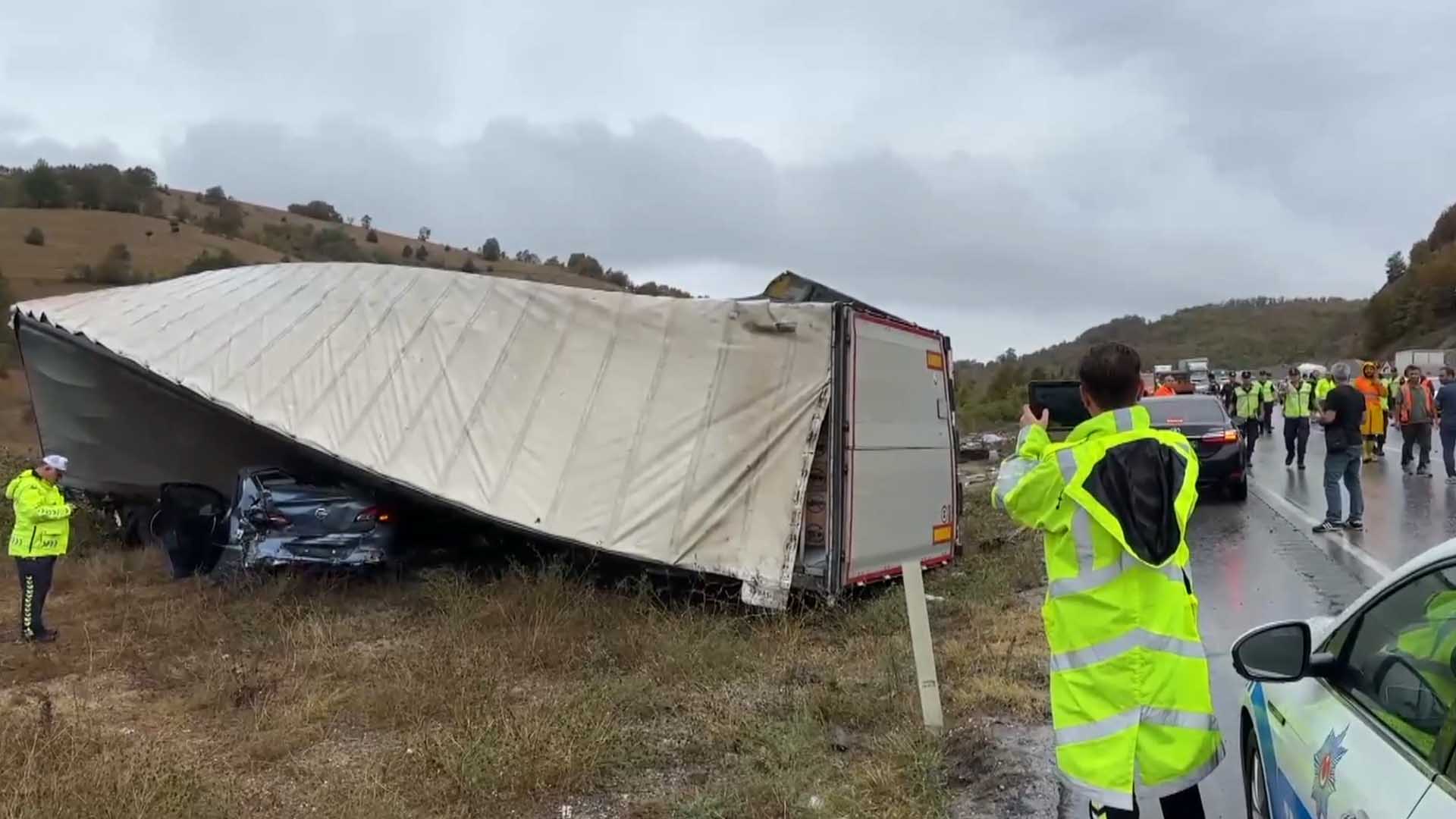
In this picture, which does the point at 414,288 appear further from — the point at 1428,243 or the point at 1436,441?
the point at 1428,243

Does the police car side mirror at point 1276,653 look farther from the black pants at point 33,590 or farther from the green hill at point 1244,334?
the green hill at point 1244,334

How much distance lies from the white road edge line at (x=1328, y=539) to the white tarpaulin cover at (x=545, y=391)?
427 cm

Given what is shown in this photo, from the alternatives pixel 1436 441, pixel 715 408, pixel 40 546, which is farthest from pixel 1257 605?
pixel 1436 441

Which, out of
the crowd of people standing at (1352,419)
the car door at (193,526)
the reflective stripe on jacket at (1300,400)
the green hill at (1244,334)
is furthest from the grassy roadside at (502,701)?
the green hill at (1244,334)

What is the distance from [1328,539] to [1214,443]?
11.0 feet

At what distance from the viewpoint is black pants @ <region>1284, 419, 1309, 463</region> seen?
17703 millimetres

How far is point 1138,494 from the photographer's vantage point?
2.82 meters

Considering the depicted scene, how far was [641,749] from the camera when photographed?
17.7ft

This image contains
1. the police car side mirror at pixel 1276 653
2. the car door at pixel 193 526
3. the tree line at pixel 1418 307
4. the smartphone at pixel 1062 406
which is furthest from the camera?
the tree line at pixel 1418 307

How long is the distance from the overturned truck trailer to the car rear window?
5.36 m

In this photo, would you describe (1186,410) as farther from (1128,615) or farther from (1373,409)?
(1128,615)

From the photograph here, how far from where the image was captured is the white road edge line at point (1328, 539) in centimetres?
885

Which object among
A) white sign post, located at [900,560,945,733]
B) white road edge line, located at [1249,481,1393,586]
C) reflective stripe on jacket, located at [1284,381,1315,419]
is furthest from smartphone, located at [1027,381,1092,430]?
reflective stripe on jacket, located at [1284,381,1315,419]

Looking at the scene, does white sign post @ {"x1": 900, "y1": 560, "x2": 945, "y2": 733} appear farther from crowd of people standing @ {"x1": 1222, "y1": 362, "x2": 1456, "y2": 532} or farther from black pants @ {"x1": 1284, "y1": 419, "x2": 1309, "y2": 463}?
black pants @ {"x1": 1284, "y1": 419, "x2": 1309, "y2": 463}
